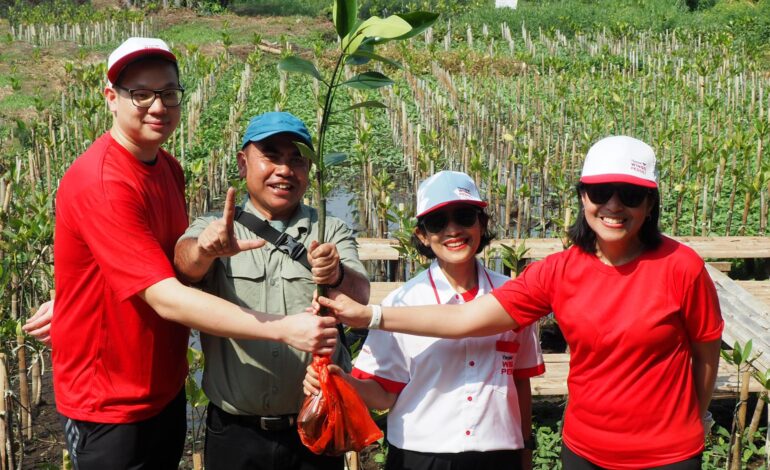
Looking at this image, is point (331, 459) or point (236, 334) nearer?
point (236, 334)

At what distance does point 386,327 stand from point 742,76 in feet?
40.6

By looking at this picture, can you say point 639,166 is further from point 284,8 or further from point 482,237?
point 284,8

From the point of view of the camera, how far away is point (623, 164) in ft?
7.37

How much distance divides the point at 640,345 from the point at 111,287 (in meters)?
1.42

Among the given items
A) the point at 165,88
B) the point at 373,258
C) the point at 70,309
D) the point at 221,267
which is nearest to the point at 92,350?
the point at 70,309

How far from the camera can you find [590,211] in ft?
7.61

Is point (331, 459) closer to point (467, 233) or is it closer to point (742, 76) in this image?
point (467, 233)

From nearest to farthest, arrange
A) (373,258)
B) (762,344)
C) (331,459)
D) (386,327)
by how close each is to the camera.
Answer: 1. (386,327)
2. (331,459)
3. (762,344)
4. (373,258)

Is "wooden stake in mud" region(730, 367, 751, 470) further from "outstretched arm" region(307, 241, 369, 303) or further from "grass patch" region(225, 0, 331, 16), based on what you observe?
"grass patch" region(225, 0, 331, 16)

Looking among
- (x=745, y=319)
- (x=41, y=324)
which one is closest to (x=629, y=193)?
(x=41, y=324)

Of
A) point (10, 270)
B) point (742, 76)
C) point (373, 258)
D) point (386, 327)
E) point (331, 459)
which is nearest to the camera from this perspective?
point (386, 327)

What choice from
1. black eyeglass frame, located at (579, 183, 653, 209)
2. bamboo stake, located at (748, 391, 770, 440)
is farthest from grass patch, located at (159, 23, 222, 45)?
black eyeglass frame, located at (579, 183, 653, 209)

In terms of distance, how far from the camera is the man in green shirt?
8.16 ft

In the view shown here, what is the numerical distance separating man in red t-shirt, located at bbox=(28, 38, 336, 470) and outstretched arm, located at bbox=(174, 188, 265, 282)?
3 cm
